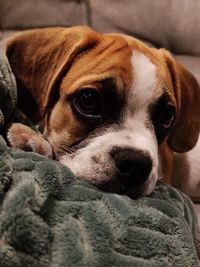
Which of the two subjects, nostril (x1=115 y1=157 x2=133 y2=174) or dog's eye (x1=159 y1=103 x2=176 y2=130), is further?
dog's eye (x1=159 y1=103 x2=176 y2=130)

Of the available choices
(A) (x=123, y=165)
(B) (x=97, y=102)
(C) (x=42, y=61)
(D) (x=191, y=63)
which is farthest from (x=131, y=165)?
(D) (x=191, y=63)

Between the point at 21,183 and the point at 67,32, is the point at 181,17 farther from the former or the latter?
the point at 21,183

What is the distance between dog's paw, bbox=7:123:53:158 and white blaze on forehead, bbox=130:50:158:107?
237 mm

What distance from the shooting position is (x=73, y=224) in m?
0.81

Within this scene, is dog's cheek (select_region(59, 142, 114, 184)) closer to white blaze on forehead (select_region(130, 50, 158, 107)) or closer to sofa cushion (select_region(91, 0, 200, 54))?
white blaze on forehead (select_region(130, 50, 158, 107))

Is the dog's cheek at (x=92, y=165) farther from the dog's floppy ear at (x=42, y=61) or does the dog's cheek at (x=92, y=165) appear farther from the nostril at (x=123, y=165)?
the dog's floppy ear at (x=42, y=61)

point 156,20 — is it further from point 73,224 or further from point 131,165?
point 73,224

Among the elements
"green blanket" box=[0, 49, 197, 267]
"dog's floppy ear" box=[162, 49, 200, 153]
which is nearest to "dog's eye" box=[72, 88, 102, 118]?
"green blanket" box=[0, 49, 197, 267]

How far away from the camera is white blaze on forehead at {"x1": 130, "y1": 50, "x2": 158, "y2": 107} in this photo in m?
1.21

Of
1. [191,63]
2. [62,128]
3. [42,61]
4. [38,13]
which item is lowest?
[191,63]

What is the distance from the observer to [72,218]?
826mm

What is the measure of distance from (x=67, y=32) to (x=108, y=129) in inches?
13.1

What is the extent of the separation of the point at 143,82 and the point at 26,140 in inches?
12.5

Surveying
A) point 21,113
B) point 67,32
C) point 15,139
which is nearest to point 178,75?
point 67,32
